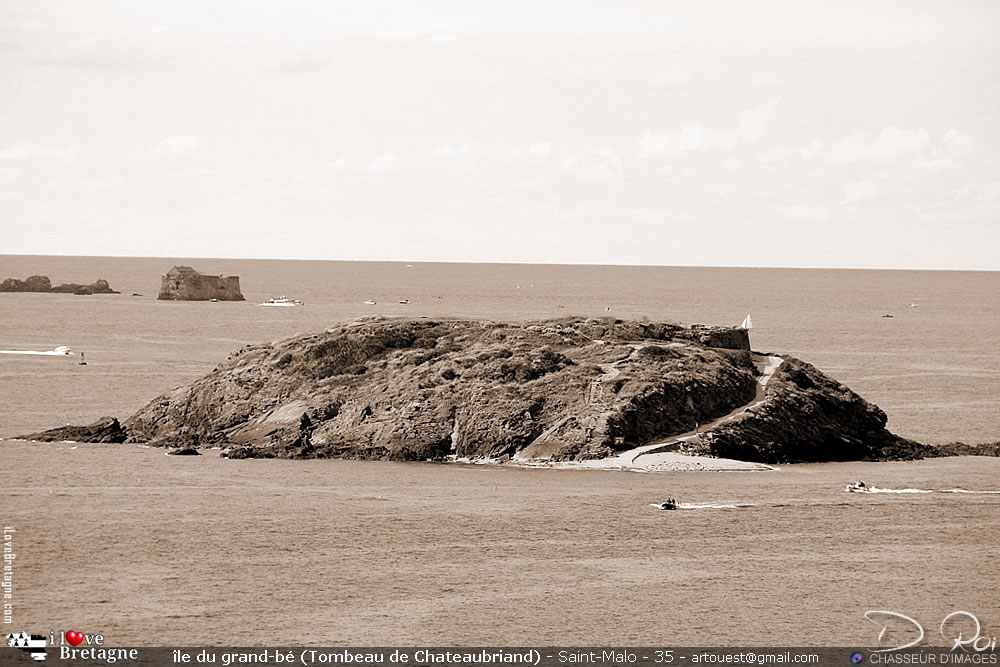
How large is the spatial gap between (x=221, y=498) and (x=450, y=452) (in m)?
8.92

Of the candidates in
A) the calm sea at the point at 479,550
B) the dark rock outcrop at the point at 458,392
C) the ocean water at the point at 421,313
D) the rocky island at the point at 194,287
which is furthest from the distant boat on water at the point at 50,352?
the rocky island at the point at 194,287

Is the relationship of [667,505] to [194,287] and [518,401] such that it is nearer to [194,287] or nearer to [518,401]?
[518,401]

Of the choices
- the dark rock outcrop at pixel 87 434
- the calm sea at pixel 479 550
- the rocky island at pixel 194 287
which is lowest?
the calm sea at pixel 479 550

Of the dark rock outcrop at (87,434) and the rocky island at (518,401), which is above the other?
the rocky island at (518,401)

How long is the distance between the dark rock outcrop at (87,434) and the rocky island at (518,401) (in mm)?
122

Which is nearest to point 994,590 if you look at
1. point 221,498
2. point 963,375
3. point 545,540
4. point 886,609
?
point 886,609

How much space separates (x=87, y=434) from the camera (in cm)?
4441

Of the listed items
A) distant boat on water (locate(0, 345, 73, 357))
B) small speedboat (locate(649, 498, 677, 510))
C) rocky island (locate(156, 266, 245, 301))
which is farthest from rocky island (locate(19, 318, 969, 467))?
rocky island (locate(156, 266, 245, 301))

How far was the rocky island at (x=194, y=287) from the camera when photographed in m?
169

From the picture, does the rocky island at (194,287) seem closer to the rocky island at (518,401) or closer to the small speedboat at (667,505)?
the rocky island at (518,401)

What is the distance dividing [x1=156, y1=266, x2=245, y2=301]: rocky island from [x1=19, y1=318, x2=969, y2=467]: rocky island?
124390 millimetres

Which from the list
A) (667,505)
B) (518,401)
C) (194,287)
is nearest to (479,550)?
(667,505)

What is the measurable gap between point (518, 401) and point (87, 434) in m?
14.3

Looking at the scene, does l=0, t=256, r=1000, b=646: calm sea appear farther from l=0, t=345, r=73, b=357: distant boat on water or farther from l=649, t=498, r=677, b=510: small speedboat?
l=0, t=345, r=73, b=357: distant boat on water
